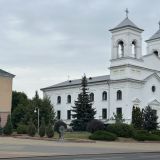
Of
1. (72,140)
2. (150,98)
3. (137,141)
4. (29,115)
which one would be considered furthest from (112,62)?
(72,140)

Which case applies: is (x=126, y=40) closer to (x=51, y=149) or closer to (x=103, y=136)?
(x=103, y=136)

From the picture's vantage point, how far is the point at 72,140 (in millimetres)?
45062

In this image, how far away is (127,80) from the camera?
8281 cm

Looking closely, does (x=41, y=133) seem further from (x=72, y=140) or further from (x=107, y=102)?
(x=107, y=102)

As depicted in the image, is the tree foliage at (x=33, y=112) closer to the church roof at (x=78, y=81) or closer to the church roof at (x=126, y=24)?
the church roof at (x=78, y=81)

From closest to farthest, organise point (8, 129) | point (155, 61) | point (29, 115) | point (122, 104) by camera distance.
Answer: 1. point (8, 129)
2. point (29, 115)
3. point (122, 104)
4. point (155, 61)

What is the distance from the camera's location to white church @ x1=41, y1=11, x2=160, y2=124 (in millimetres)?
83375

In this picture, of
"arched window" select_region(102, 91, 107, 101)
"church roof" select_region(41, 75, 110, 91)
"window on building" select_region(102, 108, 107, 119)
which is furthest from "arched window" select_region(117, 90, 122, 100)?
"church roof" select_region(41, 75, 110, 91)

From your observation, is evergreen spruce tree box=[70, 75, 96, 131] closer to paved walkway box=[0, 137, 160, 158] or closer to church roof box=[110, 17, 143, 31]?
church roof box=[110, 17, 143, 31]

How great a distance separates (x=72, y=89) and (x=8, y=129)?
4368 centimetres

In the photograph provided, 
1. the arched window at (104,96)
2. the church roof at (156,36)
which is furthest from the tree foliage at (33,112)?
the church roof at (156,36)

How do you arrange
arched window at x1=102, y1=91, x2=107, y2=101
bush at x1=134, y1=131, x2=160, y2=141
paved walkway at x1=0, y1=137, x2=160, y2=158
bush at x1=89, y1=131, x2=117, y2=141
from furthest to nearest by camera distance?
arched window at x1=102, y1=91, x2=107, y2=101 → bush at x1=134, y1=131, x2=160, y2=141 → bush at x1=89, y1=131, x2=117, y2=141 → paved walkway at x1=0, y1=137, x2=160, y2=158

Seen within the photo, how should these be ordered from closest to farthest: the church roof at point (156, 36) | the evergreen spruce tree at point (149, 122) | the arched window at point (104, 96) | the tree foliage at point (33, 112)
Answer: the evergreen spruce tree at point (149, 122), the tree foliage at point (33, 112), the arched window at point (104, 96), the church roof at point (156, 36)

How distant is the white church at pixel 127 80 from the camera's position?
83.4 meters
